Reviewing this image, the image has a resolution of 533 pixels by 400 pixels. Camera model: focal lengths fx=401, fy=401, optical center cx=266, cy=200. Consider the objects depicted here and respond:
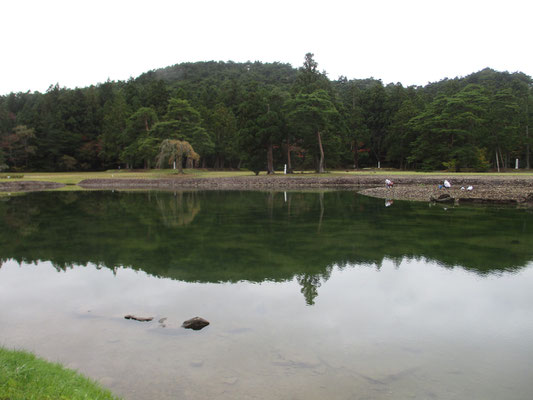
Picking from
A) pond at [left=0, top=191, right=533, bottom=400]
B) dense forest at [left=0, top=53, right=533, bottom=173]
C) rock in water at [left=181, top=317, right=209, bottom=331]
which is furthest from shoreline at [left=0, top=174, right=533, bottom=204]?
rock in water at [left=181, top=317, right=209, bottom=331]

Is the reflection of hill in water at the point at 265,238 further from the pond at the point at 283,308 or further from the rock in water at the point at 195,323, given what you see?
the rock in water at the point at 195,323

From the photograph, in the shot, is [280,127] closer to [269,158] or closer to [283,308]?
[269,158]

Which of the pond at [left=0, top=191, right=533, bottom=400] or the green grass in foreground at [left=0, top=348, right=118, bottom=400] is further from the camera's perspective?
the pond at [left=0, top=191, right=533, bottom=400]

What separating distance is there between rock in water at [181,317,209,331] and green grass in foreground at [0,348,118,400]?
2.08 m

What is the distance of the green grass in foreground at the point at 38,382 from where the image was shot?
366cm

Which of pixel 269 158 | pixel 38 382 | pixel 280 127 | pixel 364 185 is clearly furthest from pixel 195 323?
pixel 269 158

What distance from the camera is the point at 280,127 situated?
43.3 metres

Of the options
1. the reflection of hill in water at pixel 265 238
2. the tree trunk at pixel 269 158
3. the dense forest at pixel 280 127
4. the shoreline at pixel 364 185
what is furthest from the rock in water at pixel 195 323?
the tree trunk at pixel 269 158

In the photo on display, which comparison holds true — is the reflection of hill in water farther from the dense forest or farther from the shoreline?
the dense forest

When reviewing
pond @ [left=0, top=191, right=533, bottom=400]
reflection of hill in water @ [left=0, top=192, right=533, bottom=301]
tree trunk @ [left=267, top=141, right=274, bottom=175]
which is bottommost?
pond @ [left=0, top=191, right=533, bottom=400]

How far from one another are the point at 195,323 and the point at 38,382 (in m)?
2.91

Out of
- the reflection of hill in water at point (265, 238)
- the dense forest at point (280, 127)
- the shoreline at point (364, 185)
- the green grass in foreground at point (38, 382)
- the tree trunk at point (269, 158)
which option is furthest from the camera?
the dense forest at point (280, 127)

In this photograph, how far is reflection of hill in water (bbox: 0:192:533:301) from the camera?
10508mm

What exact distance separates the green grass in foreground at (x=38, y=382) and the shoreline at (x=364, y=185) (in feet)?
79.7
